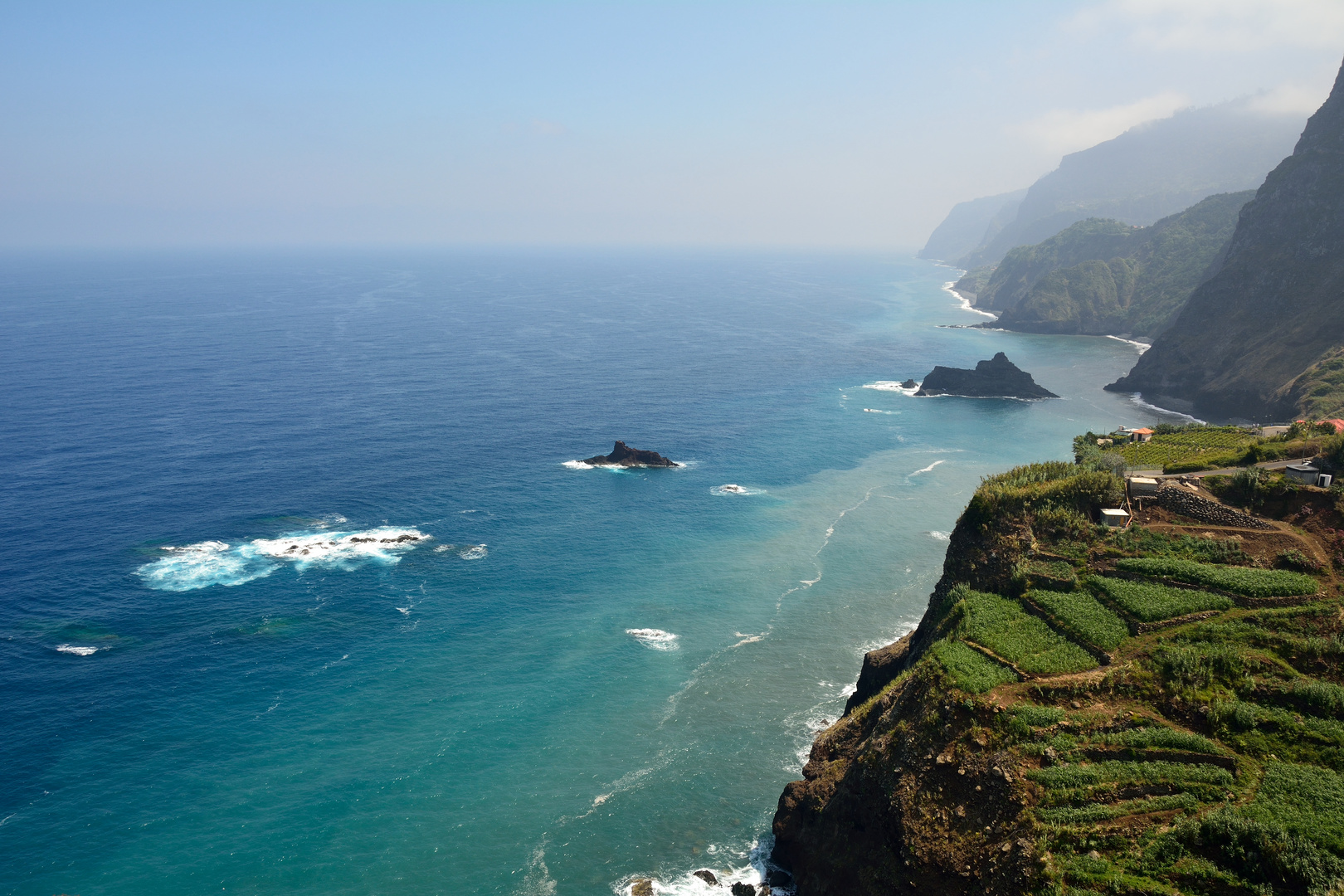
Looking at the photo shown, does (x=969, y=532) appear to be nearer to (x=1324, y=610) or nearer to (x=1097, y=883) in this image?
(x=1324, y=610)

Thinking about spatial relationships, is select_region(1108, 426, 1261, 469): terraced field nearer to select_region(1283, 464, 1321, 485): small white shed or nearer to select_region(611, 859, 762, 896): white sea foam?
select_region(1283, 464, 1321, 485): small white shed

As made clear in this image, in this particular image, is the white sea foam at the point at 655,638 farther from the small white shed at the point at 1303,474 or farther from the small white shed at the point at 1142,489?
the small white shed at the point at 1303,474

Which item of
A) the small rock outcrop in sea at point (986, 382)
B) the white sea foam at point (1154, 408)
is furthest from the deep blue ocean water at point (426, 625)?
the small rock outcrop in sea at point (986, 382)

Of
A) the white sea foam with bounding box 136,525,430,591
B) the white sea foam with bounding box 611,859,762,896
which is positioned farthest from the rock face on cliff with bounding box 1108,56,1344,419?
the white sea foam with bounding box 136,525,430,591

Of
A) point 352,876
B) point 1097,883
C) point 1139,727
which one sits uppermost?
point 1139,727

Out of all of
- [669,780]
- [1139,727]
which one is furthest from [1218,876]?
[669,780]

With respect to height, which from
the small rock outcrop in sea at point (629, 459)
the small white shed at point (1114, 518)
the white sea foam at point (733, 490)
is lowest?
the white sea foam at point (733, 490)
